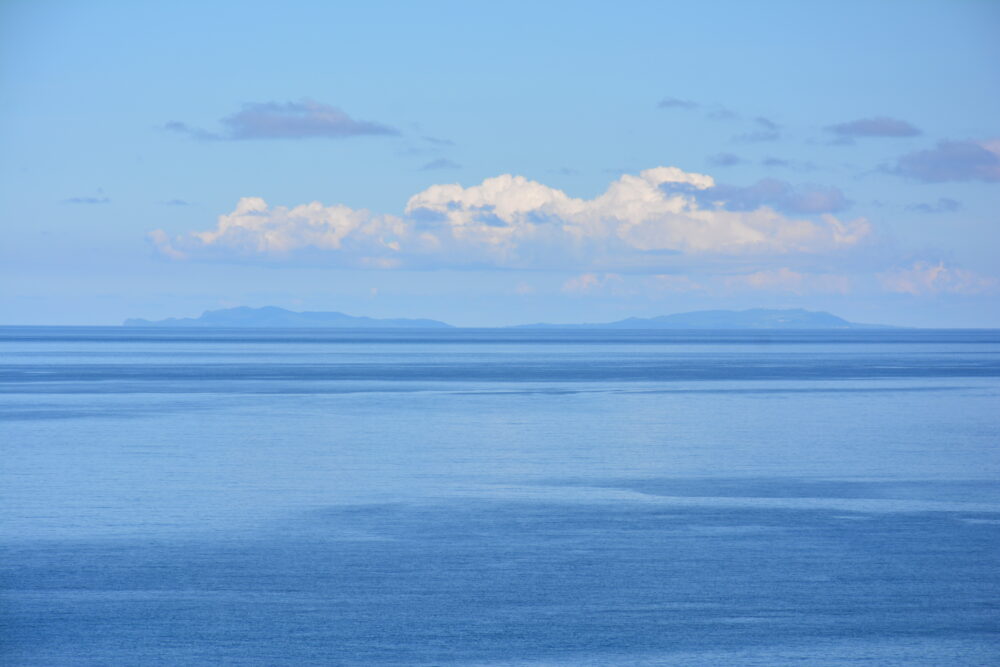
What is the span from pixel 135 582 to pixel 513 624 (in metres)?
6.25

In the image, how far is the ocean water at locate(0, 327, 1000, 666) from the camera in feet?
53.9

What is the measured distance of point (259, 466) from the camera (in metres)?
33.5

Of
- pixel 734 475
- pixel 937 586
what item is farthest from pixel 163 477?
pixel 937 586

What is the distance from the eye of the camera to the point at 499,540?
2227 cm

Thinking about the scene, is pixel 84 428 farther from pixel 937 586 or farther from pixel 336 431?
pixel 937 586

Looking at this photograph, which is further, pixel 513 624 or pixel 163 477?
Answer: pixel 163 477

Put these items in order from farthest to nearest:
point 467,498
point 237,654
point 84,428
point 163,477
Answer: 1. point 84,428
2. point 163,477
3. point 467,498
4. point 237,654

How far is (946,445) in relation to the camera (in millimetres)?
38344

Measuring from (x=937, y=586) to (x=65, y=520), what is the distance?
16362 millimetres

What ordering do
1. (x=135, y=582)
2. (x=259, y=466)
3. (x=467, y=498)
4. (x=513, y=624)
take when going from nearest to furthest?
1. (x=513, y=624)
2. (x=135, y=582)
3. (x=467, y=498)
4. (x=259, y=466)

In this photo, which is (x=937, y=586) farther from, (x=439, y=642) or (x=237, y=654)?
(x=237, y=654)

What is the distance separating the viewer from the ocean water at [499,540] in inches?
647

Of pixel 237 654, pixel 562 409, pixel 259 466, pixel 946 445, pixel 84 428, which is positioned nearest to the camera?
pixel 237 654

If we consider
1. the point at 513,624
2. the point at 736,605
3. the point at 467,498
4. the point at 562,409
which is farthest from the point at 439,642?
the point at 562,409
